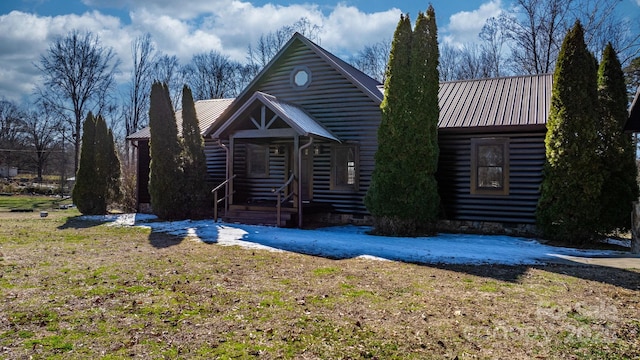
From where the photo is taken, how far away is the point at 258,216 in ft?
41.3

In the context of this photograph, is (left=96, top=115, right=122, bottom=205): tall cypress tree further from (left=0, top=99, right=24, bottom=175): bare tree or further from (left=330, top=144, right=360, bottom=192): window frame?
(left=0, top=99, right=24, bottom=175): bare tree

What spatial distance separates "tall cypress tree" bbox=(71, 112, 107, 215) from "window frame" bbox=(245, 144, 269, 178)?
5521 millimetres

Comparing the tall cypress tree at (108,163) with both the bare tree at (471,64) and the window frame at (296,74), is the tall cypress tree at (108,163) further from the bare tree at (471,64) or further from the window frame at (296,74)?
the bare tree at (471,64)

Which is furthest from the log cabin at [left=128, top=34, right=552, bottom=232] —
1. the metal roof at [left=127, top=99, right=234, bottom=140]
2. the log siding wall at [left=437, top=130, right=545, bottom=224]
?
the metal roof at [left=127, top=99, right=234, bottom=140]

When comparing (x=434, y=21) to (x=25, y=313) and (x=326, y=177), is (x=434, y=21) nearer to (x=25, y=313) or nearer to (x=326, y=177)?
(x=326, y=177)

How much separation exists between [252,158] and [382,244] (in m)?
7.30

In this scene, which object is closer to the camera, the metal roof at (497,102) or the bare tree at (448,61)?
the metal roof at (497,102)

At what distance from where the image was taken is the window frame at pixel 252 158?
1506cm

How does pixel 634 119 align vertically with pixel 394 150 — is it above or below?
above

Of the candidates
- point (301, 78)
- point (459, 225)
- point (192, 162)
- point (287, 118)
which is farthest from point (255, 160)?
point (459, 225)

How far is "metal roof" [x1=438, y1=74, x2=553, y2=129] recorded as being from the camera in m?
11.7

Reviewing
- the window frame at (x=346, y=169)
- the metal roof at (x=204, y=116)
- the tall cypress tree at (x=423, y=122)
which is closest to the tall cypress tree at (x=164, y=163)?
the metal roof at (x=204, y=116)

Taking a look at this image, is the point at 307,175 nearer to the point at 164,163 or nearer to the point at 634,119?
the point at 164,163

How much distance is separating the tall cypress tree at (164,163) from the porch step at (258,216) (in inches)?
76.8
